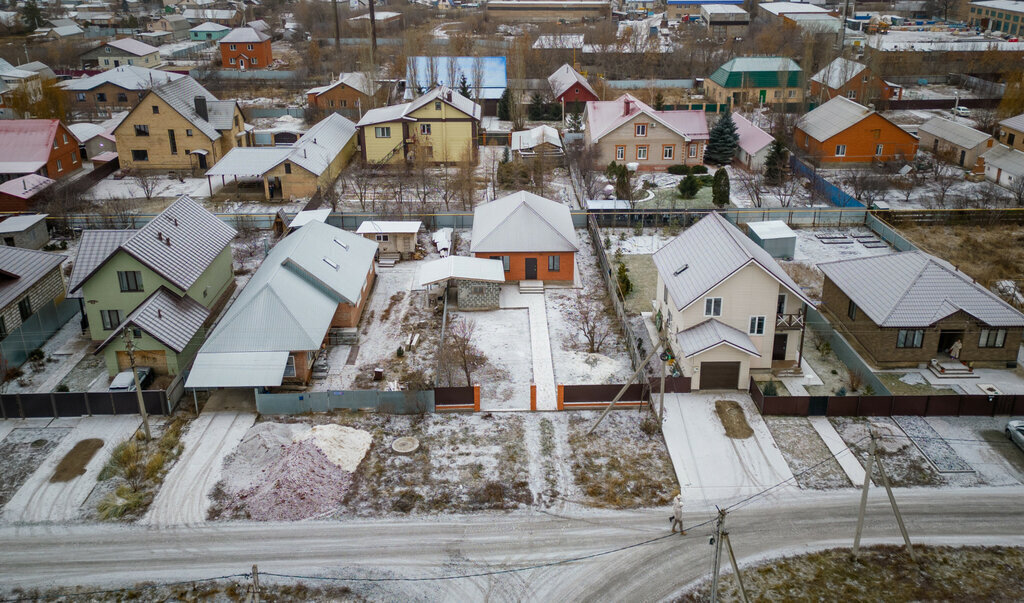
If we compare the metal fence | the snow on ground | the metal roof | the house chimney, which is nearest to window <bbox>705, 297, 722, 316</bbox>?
the metal roof

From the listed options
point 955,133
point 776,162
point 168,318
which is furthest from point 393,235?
point 955,133

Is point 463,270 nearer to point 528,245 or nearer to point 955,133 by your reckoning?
point 528,245

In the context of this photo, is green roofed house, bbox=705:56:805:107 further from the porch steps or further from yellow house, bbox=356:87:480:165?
the porch steps

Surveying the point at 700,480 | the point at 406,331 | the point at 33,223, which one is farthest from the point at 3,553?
the point at 33,223

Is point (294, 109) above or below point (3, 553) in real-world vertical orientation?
above

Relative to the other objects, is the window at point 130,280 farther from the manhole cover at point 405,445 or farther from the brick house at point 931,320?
the brick house at point 931,320

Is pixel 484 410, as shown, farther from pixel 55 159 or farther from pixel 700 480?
pixel 55 159
